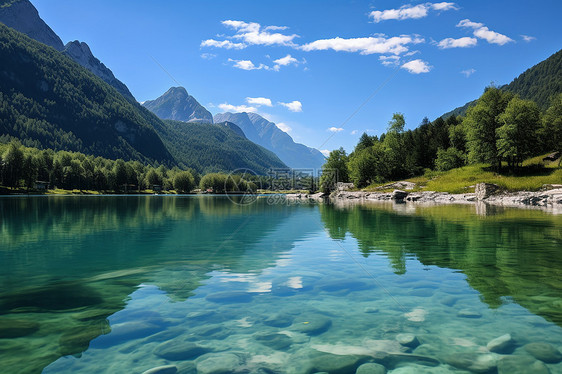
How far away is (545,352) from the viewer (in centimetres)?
610

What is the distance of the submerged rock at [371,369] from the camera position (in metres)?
5.64

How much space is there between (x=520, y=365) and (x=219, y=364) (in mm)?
5288

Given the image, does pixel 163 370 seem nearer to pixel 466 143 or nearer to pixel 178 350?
pixel 178 350

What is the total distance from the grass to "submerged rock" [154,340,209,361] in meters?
75.2

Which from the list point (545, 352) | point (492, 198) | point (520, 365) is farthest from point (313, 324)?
point (492, 198)

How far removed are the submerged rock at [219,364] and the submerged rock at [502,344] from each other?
4902 mm

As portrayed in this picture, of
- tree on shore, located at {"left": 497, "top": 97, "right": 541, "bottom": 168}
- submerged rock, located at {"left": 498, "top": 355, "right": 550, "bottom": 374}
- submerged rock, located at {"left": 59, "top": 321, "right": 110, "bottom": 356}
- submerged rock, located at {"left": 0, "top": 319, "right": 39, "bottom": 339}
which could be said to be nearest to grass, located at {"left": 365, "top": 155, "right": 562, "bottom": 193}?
tree on shore, located at {"left": 497, "top": 97, "right": 541, "bottom": 168}

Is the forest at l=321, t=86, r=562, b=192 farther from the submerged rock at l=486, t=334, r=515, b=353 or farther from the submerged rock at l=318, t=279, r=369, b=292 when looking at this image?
the submerged rock at l=486, t=334, r=515, b=353

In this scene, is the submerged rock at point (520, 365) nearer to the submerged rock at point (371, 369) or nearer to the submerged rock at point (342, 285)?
the submerged rock at point (371, 369)

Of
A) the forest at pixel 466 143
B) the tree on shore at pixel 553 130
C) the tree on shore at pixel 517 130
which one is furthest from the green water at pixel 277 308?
the tree on shore at pixel 553 130

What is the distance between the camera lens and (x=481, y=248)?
1733 centimetres

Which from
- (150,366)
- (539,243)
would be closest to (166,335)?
(150,366)

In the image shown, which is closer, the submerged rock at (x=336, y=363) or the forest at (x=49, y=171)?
the submerged rock at (x=336, y=363)

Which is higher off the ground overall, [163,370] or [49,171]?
[49,171]
